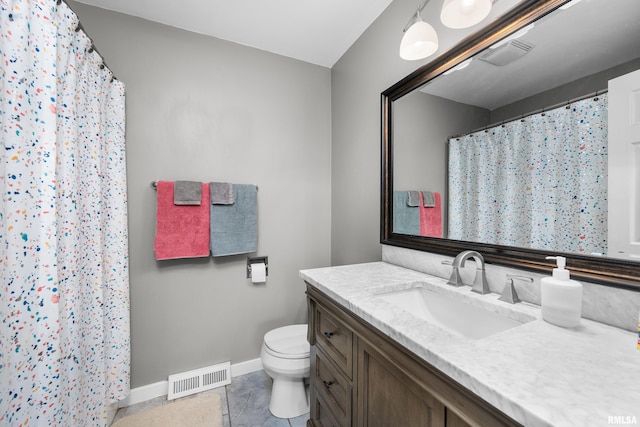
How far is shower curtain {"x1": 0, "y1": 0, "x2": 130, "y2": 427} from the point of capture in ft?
2.36

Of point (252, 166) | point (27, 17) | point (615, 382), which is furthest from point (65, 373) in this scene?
point (615, 382)

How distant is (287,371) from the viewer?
142 centimetres

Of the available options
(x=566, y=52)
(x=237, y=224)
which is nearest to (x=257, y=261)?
(x=237, y=224)

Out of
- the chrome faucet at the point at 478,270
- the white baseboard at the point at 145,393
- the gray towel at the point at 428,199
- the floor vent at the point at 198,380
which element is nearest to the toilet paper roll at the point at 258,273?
the floor vent at the point at 198,380

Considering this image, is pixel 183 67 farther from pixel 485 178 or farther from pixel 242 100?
pixel 485 178

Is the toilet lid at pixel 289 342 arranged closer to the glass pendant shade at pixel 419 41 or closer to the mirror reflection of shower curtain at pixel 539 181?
the mirror reflection of shower curtain at pixel 539 181

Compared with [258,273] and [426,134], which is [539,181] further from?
[258,273]

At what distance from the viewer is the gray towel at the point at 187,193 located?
1.65 m

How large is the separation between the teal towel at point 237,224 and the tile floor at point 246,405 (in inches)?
35.9

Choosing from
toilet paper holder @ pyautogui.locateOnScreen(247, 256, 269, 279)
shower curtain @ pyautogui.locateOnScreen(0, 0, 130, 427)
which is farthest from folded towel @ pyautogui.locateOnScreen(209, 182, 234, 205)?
shower curtain @ pyautogui.locateOnScreen(0, 0, 130, 427)

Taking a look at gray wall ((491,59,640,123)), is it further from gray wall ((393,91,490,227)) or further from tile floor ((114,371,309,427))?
tile floor ((114,371,309,427))

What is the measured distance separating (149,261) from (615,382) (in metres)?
2.04

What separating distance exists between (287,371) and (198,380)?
0.76m

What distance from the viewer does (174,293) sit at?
1734mm
